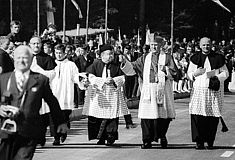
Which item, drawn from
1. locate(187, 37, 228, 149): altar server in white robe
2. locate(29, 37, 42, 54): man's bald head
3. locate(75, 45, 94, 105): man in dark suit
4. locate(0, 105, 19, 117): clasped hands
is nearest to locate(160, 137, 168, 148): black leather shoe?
locate(187, 37, 228, 149): altar server in white robe

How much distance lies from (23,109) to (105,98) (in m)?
6.17

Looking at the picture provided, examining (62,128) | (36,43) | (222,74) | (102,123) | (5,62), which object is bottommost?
(102,123)

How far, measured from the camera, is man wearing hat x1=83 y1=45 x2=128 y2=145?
48.0 ft

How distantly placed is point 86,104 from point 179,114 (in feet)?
26.9

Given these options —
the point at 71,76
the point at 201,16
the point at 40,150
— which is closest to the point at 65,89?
the point at 71,76

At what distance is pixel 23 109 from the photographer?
856 centimetres

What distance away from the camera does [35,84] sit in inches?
340

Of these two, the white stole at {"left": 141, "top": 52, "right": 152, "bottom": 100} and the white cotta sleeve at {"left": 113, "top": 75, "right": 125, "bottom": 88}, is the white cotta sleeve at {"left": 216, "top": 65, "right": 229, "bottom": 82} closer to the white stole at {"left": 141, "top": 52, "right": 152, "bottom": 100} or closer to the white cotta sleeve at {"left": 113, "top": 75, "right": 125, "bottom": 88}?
the white stole at {"left": 141, "top": 52, "right": 152, "bottom": 100}

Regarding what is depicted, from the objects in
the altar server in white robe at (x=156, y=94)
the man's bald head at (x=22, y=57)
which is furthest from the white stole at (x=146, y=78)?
the man's bald head at (x=22, y=57)

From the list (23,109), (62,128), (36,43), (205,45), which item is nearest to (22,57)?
(23,109)

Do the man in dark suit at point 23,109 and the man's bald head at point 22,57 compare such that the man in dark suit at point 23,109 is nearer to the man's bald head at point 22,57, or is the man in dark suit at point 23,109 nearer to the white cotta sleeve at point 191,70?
the man's bald head at point 22,57

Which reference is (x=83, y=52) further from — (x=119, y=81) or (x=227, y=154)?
(x=227, y=154)

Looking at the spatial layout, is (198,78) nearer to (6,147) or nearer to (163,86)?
(163,86)

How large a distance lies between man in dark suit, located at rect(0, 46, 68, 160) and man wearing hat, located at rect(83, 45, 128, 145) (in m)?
5.90
